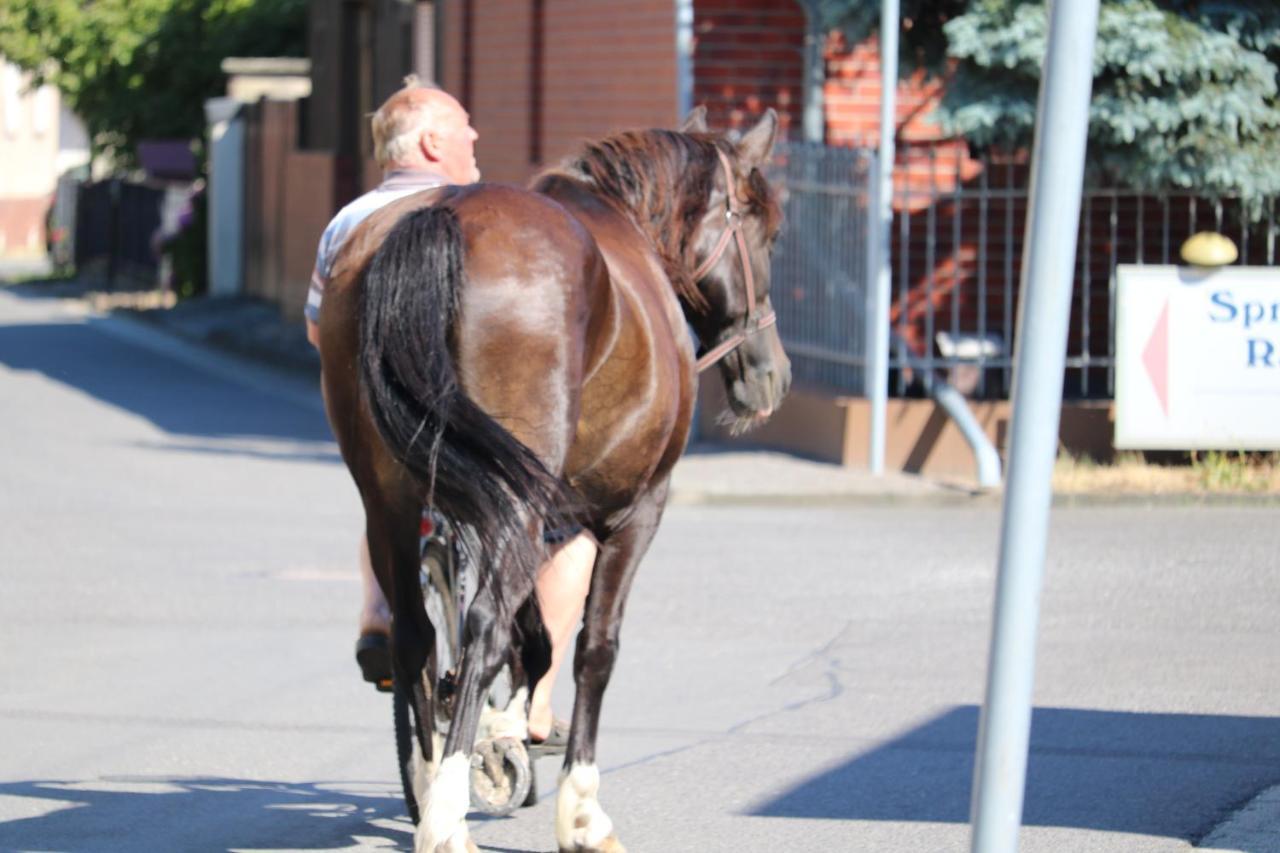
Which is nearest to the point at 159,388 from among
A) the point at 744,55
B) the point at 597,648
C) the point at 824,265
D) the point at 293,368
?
the point at 293,368

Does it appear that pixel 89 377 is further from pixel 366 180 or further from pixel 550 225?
pixel 550 225

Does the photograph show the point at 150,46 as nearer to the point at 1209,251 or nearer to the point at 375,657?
the point at 1209,251

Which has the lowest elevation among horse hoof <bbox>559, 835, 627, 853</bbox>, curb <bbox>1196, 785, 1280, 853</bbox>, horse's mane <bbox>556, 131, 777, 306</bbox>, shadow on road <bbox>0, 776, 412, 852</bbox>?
shadow on road <bbox>0, 776, 412, 852</bbox>

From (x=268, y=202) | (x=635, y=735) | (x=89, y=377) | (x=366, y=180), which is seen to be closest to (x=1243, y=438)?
(x=635, y=735)

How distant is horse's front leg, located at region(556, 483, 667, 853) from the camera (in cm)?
527

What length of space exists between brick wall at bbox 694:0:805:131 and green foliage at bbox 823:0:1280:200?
2.58m

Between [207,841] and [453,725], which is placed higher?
[453,725]

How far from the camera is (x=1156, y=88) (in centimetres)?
1227

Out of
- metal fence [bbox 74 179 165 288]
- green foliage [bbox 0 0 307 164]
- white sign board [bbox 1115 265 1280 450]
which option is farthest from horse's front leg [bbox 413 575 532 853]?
metal fence [bbox 74 179 165 288]

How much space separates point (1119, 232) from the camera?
14.3 metres

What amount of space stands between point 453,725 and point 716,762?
2.23m

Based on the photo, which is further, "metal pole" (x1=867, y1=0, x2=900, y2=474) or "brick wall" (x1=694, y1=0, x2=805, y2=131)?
"brick wall" (x1=694, y1=0, x2=805, y2=131)

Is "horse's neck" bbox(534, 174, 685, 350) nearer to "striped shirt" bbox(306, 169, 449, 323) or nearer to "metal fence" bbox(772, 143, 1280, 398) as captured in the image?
"striped shirt" bbox(306, 169, 449, 323)

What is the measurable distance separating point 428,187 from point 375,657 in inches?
50.4
